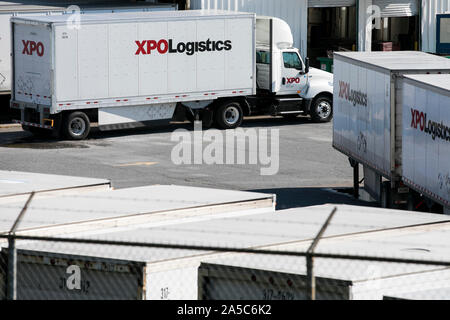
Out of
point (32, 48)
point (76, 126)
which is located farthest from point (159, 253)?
point (76, 126)

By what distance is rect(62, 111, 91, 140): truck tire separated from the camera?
29.5 metres

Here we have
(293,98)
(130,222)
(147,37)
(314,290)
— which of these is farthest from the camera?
(293,98)

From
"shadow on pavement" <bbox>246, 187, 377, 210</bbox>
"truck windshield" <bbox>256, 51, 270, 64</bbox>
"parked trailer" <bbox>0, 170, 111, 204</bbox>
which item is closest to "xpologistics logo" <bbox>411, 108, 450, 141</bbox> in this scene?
"shadow on pavement" <bbox>246, 187, 377, 210</bbox>

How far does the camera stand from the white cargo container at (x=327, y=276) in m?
9.66

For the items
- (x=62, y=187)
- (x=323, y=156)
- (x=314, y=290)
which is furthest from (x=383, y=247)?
(x=323, y=156)

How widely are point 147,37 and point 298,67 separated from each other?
232 inches

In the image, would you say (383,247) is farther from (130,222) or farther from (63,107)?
(63,107)

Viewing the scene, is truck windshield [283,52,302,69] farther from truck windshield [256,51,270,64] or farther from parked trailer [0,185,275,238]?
parked trailer [0,185,275,238]

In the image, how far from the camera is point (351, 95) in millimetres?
22203

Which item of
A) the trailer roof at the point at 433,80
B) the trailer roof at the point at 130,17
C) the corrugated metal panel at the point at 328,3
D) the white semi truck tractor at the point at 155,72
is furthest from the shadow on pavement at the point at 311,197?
the corrugated metal panel at the point at 328,3

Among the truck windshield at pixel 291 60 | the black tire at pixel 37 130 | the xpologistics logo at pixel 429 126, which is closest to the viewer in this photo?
the xpologistics logo at pixel 429 126

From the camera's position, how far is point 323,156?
91.2ft

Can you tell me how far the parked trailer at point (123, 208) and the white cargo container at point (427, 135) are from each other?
4.07m

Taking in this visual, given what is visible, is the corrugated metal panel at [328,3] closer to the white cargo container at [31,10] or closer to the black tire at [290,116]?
the black tire at [290,116]
